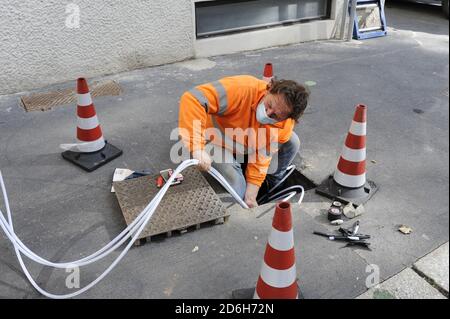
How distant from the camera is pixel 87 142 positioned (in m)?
3.22

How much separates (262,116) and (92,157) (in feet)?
4.86

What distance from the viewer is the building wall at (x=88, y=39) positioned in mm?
4242

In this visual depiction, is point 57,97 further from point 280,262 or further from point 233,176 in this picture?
point 280,262

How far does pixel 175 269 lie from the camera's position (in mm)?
2279

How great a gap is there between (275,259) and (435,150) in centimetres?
243

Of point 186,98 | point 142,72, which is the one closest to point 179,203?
point 186,98

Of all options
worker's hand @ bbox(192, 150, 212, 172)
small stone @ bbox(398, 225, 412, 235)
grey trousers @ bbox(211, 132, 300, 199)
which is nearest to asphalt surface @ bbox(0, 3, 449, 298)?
small stone @ bbox(398, 225, 412, 235)

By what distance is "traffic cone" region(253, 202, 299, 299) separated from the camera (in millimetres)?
1779

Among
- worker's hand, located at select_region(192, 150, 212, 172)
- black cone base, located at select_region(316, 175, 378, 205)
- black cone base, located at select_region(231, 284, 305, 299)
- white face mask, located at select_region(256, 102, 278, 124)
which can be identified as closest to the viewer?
black cone base, located at select_region(231, 284, 305, 299)

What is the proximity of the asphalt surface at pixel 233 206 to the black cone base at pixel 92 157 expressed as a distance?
7 cm

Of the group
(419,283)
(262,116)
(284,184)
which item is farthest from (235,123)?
(419,283)

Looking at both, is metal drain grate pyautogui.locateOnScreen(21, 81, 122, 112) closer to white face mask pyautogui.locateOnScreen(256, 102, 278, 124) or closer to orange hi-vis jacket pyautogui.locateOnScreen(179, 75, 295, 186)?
orange hi-vis jacket pyautogui.locateOnScreen(179, 75, 295, 186)

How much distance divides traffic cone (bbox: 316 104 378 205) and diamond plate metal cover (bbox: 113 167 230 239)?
0.88m
